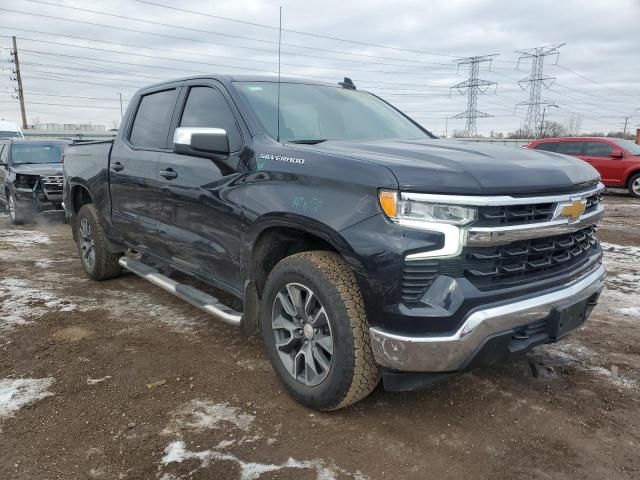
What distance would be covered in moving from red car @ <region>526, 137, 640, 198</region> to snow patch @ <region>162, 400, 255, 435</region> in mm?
13779

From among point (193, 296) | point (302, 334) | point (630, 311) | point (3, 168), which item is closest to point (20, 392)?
point (193, 296)

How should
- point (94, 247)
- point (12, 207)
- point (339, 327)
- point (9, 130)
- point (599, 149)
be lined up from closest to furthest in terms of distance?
point (339, 327), point (94, 247), point (12, 207), point (599, 149), point (9, 130)

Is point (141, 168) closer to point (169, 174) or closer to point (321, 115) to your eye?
point (169, 174)

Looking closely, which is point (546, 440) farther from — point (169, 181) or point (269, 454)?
point (169, 181)

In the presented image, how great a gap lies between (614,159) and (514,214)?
13.7 meters

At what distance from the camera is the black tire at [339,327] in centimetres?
262

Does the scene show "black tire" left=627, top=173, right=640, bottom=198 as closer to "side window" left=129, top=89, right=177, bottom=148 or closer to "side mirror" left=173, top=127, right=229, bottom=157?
"side window" left=129, top=89, right=177, bottom=148

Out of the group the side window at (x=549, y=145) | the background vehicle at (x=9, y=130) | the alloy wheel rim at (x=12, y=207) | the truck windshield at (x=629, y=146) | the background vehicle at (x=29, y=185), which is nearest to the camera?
the background vehicle at (x=29, y=185)

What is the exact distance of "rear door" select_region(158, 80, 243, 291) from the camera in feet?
11.1

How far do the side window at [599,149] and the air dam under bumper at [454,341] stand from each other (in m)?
13.7

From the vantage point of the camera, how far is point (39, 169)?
10523 millimetres

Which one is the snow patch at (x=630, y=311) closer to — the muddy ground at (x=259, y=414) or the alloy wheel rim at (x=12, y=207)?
the muddy ground at (x=259, y=414)

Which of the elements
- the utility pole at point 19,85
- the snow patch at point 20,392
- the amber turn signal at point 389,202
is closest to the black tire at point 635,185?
the amber turn signal at point 389,202

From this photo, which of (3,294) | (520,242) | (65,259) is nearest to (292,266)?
(520,242)
